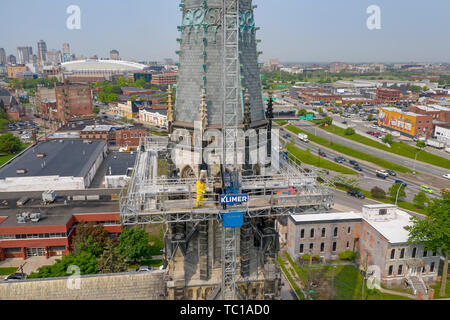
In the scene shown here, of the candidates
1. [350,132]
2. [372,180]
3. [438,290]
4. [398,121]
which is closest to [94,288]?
[438,290]

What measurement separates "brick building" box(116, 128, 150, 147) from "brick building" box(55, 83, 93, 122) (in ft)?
194

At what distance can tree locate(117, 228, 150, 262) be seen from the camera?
63428 mm

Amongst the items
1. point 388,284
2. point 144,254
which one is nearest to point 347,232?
point 388,284

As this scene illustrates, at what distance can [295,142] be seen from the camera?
154 metres

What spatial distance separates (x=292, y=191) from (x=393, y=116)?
16916 cm

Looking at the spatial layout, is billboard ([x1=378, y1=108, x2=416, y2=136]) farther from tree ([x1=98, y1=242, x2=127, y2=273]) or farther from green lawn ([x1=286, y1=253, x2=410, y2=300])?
tree ([x1=98, y1=242, x2=127, y2=273])

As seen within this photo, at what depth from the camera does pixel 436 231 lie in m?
56.3

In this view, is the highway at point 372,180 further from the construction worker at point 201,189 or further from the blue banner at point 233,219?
the construction worker at point 201,189

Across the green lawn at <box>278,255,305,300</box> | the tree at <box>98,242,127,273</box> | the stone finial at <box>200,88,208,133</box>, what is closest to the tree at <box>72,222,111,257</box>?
the tree at <box>98,242,127,273</box>

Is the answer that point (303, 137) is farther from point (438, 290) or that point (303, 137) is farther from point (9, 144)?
point (9, 144)

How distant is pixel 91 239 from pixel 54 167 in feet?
142

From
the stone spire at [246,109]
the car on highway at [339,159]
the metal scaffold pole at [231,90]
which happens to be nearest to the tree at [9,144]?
the car on highway at [339,159]

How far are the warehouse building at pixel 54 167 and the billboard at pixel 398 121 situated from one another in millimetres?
135269
